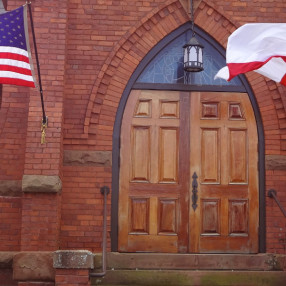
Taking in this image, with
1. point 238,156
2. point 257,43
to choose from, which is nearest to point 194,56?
point 238,156

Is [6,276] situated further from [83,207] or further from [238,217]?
[238,217]

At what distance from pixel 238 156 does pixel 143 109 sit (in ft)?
5.17

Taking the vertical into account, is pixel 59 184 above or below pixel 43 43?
below

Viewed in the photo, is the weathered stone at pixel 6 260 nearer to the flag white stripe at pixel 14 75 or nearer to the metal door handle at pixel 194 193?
the flag white stripe at pixel 14 75

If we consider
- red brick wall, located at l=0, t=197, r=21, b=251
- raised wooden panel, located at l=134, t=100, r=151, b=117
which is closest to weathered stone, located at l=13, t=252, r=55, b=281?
red brick wall, located at l=0, t=197, r=21, b=251

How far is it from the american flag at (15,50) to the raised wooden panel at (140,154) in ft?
6.93

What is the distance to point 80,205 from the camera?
8508mm

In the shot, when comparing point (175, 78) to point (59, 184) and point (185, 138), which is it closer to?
point (185, 138)

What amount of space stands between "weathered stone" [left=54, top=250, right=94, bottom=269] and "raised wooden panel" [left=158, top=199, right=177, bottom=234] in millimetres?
1812

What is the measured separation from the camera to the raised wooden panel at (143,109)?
8.88m

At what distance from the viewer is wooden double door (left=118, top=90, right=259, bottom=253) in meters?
8.66

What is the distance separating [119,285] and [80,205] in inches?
51.3

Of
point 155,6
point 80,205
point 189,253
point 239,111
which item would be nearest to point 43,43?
point 155,6

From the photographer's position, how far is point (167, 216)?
8688 mm
